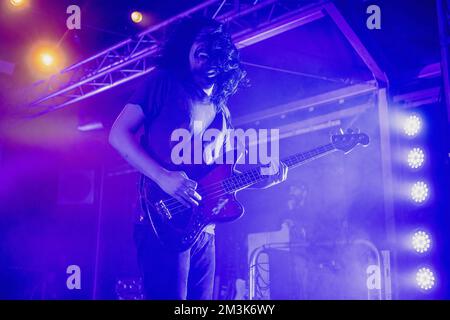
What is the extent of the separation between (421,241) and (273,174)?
3.28 feet

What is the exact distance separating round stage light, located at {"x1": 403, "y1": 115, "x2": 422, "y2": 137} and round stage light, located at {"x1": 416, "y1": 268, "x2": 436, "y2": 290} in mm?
797

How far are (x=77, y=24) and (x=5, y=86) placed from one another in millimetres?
1342

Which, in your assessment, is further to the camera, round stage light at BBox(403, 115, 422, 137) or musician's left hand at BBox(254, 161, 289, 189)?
round stage light at BBox(403, 115, 422, 137)

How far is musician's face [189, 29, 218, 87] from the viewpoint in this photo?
2.04m

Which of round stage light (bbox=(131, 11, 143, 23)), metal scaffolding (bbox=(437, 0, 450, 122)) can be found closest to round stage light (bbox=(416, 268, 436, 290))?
metal scaffolding (bbox=(437, 0, 450, 122))

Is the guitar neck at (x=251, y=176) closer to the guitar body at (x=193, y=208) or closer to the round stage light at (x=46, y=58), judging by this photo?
the guitar body at (x=193, y=208)

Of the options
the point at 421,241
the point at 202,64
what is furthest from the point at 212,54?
the point at 421,241

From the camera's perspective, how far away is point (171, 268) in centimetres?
167

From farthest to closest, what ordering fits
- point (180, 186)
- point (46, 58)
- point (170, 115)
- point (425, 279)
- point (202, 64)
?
point (46, 58)
point (425, 279)
point (202, 64)
point (170, 115)
point (180, 186)

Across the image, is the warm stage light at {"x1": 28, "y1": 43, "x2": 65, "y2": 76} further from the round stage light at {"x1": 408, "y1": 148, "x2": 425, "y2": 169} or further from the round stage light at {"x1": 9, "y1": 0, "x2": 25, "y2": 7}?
the round stage light at {"x1": 408, "y1": 148, "x2": 425, "y2": 169}

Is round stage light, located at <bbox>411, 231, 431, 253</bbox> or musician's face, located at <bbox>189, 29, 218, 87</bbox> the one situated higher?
musician's face, located at <bbox>189, 29, 218, 87</bbox>

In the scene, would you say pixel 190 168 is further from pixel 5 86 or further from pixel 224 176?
pixel 5 86

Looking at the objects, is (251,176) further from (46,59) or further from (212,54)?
(46,59)

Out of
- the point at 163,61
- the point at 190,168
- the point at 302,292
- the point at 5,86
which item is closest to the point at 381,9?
the point at 163,61
